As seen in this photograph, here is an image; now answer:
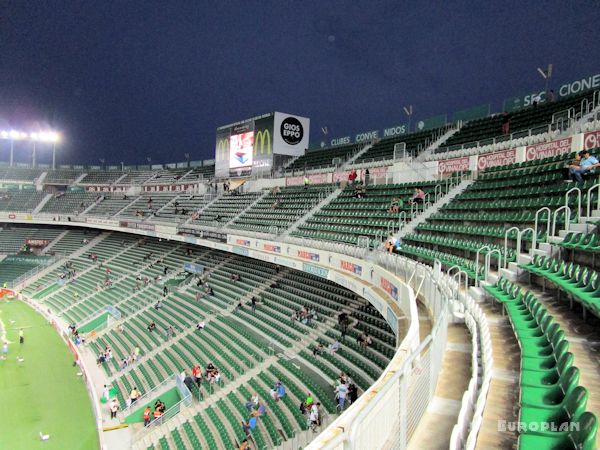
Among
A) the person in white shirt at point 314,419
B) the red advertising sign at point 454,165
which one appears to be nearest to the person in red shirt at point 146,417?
the person in white shirt at point 314,419

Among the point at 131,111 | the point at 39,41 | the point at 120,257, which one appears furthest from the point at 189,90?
the point at 120,257

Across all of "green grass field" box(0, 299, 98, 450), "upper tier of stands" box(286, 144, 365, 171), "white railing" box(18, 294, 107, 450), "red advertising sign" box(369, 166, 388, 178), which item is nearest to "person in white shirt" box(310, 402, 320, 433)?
"white railing" box(18, 294, 107, 450)

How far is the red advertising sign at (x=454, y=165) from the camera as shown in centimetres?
1692

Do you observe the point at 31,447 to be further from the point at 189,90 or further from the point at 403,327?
the point at 189,90

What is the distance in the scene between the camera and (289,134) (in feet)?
104

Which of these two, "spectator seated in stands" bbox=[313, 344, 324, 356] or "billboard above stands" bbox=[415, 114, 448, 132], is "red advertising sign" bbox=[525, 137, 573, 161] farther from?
"billboard above stands" bbox=[415, 114, 448, 132]

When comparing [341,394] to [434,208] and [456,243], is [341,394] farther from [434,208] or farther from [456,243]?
[434,208]

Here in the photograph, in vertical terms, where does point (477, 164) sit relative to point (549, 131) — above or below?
below

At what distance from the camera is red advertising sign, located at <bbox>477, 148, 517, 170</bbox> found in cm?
1544

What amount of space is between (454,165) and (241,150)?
2021 centimetres

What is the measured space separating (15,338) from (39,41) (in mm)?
54955

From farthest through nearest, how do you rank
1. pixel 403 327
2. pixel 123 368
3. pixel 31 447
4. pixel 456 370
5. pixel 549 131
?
1. pixel 123 368
2. pixel 549 131
3. pixel 31 447
4. pixel 403 327
5. pixel 456 370

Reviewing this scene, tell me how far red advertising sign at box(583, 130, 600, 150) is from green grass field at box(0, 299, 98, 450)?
1880 cm

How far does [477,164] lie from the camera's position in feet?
54.3
